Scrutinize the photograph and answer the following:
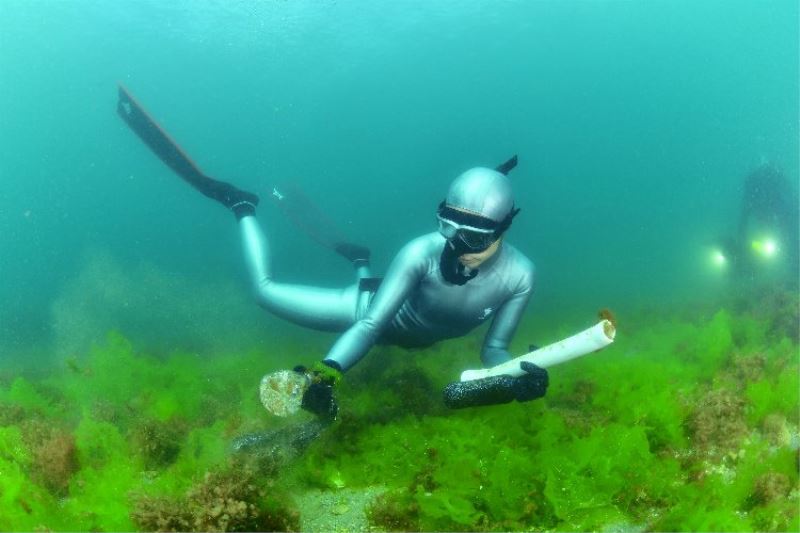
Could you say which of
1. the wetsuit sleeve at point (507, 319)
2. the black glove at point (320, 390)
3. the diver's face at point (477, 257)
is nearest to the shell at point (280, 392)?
the black glove at point (320, 390)

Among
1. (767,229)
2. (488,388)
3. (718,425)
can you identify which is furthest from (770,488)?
(767,229)

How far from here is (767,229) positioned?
16578 mm

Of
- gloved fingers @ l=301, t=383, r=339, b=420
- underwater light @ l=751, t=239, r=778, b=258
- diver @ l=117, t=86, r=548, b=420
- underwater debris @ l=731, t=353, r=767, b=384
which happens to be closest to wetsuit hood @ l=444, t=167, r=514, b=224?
diver @ l=117, t=86, r=548, b=420

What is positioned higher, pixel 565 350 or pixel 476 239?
pixel 476 239

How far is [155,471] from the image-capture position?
192 inches

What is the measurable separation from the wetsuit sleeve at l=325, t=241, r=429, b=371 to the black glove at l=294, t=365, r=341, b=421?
0.56 meters

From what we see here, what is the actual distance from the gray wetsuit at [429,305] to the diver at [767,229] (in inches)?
594

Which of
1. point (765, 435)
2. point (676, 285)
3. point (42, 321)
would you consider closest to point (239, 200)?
point (765, 435)

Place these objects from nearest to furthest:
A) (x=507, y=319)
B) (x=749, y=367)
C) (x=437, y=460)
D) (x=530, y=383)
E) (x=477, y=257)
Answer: (x=530, y=383) → (x=437, y=460) → (x=477, y=257) → (x=507, y=319) → (x=749, y=367)

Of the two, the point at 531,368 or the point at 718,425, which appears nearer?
the point at 531,368

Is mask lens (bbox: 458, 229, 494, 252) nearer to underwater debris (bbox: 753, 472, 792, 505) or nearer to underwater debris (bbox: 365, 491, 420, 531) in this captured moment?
underwater debris (bbox: 365, 491, 420, 531)

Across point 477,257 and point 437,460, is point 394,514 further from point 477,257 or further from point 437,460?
point 477,257

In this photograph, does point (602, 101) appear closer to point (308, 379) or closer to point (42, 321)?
point (42, 321)

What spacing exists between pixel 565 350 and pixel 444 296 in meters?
2.03
